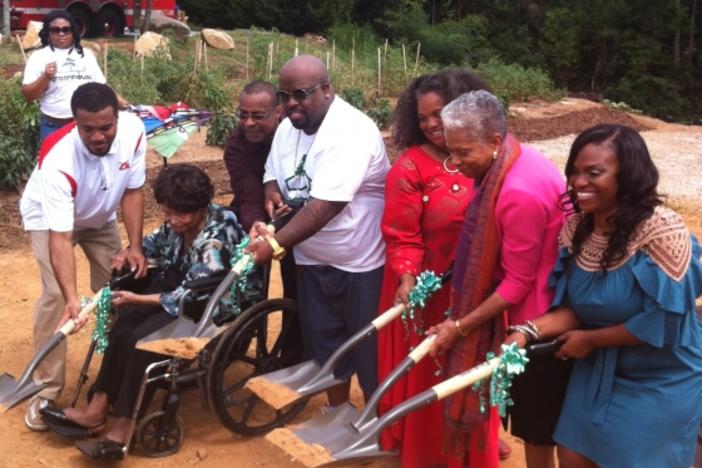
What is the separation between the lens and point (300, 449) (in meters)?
3.11

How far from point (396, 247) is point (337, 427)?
73 cm

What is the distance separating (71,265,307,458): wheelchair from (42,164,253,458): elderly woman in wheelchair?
6 cm

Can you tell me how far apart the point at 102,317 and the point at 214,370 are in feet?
1.76

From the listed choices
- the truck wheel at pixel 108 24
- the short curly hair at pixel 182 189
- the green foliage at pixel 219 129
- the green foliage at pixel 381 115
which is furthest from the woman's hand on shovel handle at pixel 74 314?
the truck wheel at pixel 108 24

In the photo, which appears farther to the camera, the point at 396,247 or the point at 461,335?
the point at 396,247

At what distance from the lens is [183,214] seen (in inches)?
160

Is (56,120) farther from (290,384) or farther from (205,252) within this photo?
(290,384)

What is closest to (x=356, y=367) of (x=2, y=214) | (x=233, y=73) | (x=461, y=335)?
(x=461, y=335)

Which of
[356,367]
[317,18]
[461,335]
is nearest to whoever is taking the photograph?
[461,335]

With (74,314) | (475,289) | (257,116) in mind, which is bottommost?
(74,314)

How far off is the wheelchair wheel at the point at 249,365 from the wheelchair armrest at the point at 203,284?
198 mm

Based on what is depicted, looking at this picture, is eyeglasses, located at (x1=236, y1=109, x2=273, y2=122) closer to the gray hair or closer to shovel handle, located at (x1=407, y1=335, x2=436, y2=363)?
the gray hair

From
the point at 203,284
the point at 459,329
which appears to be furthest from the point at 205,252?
the point at 459,329

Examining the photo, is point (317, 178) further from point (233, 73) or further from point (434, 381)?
point (233, 73)
